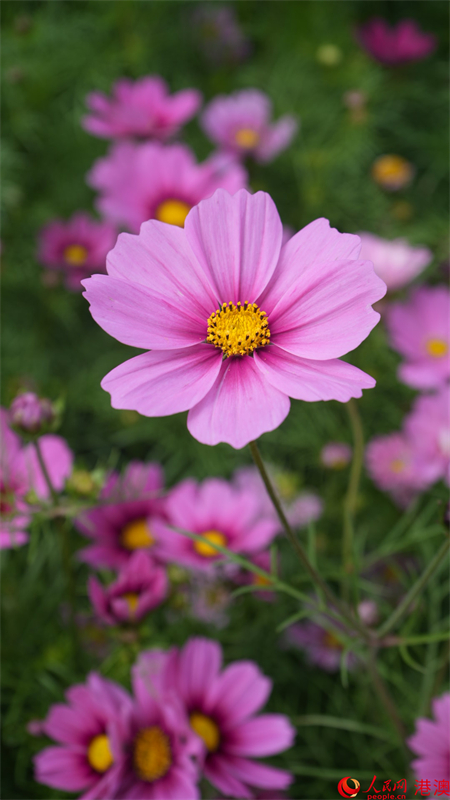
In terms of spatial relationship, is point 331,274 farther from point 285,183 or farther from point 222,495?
point 285,183

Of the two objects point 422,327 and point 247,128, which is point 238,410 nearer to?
point 422,327

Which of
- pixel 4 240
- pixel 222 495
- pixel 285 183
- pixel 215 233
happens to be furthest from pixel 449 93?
pixel 215 233

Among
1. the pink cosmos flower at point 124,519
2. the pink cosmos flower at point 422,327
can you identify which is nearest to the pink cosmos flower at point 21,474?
the pink cosmos flower at point 124,519

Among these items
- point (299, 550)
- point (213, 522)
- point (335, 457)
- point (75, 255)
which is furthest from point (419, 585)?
point (75, 255)

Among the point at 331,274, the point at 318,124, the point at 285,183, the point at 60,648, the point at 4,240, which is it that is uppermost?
the point at 318,124

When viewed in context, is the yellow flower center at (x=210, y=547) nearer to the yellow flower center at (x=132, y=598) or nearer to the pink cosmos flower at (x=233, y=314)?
the yellow flower center at (x=132, y=598)

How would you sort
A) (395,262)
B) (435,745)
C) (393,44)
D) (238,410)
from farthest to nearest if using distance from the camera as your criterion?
1. (393,44)
2. (395,262)
3. (435,745)
4. (238,410)
